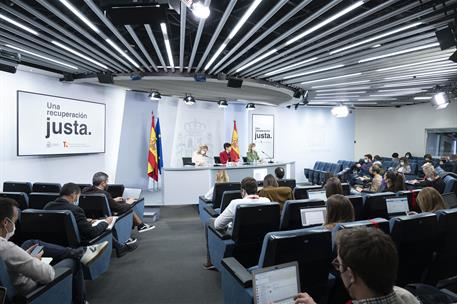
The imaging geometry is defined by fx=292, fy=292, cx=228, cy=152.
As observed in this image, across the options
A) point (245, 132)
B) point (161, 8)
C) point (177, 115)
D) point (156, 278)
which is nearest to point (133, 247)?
point (156, 278)

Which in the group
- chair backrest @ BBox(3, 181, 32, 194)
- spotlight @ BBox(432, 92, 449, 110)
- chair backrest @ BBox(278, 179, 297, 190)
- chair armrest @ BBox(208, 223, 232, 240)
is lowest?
chair armrest @ BBox(208, 223, 232, 240)

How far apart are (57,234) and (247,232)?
73.2 inches

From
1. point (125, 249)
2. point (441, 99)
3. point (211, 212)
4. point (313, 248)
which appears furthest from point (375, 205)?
point (441, 99)

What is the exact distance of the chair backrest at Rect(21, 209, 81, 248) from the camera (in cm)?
275

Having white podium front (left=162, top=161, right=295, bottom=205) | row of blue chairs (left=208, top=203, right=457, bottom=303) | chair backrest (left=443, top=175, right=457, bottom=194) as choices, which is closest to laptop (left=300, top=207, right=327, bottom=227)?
row of blue chairs (left=208, top=203, right=457, bottom=303)

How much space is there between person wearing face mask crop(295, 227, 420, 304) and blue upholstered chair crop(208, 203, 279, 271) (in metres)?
1.69

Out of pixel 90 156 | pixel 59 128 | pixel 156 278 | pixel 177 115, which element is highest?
→ pixel 177 115

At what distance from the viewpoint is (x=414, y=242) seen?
2.41m

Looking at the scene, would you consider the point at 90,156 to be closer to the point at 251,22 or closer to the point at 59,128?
the point at 59,128

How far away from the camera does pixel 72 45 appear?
506cm

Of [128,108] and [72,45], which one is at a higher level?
[72,45]

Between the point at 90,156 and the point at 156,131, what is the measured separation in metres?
1.99

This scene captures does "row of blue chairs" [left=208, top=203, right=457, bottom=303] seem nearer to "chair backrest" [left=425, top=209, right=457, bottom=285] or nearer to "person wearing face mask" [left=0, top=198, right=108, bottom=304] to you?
"chair backrest" [left=425, top=209, right=457, bottom=285]

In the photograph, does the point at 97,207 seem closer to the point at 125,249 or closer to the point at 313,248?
the point at 125,249
